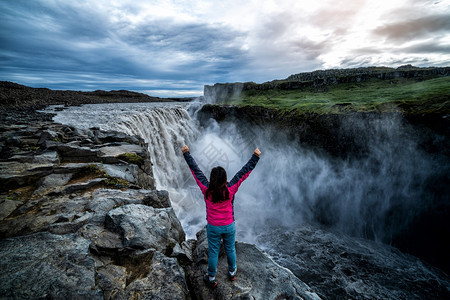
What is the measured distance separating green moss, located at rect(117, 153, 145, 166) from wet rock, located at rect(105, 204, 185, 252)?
14.4 ft

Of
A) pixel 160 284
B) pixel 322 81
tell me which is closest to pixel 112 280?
pixel 160 284

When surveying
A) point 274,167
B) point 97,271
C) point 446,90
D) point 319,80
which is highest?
point 319,80

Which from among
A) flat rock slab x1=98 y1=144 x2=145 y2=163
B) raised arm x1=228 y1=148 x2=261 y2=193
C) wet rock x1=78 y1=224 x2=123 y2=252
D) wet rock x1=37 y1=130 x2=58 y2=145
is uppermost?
raised arm x1=228 y1=148 x2=261 y2=193

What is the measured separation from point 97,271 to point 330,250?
14.0 metres

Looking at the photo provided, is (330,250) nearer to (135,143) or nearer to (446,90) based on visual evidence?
(135,143)

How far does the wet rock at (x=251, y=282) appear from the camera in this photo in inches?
172

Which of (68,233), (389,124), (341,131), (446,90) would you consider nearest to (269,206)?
(341,131)

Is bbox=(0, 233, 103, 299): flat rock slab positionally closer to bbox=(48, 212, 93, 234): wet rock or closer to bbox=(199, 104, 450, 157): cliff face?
bbox=(48, 212, 93, 234): wet rock

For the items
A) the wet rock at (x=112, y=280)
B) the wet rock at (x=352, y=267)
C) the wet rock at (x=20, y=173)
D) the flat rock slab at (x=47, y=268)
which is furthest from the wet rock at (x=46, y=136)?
the wet rock at (x=352, y=267)

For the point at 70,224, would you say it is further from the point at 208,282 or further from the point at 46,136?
the point at 46,136

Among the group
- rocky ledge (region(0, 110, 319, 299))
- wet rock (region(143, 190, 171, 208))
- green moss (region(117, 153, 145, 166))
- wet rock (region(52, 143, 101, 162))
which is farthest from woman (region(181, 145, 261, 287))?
wet rock (region(52, 143, 101, 162))

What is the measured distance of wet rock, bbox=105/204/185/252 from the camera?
15.7ft

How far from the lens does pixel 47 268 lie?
11.6ft

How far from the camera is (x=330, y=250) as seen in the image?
516 inches
